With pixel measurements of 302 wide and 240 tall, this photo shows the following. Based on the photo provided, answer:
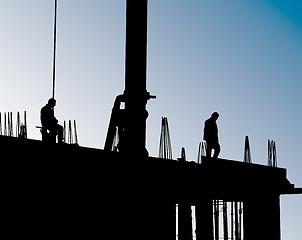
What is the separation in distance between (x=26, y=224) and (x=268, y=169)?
9346 millimetres

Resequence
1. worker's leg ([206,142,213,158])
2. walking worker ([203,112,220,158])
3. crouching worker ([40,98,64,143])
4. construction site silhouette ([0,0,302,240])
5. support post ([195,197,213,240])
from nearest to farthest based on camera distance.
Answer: construction site silhouette ([0,0,302,240]) → crouching worker ([40,98,64,143]) → walking worker ([203,112,220,158]) → worker's leg ([206,142,213,158]) → support post ([195,197,213,240])

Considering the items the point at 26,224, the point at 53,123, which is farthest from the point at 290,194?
the point at 26,224

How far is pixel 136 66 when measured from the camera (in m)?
22.2

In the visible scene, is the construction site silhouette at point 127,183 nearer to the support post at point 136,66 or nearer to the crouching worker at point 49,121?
the support post at point 136,66

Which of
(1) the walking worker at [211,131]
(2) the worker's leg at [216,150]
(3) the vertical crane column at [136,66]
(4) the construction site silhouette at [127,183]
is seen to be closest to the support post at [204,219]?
(4) the construction site silhouette at [127,183]

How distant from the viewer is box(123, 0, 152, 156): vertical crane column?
22.1 meters

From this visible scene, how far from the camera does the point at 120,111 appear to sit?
2227 cm

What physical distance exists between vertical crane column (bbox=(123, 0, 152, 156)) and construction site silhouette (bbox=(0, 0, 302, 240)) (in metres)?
0.03

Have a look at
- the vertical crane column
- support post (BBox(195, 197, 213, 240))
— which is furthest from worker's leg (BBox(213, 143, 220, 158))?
the vertical crane column

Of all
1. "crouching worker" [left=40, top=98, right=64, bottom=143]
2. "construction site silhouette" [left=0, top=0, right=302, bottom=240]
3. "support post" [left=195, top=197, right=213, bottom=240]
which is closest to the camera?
"construction site silhouette" [left=0, top=0, right=302, bottom=240]

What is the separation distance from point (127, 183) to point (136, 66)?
319 cm

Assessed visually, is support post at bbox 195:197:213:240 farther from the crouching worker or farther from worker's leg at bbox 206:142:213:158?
the crouching worker

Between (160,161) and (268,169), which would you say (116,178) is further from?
(268,169)

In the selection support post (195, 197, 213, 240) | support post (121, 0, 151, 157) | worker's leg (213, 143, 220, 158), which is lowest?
support post (195, 197, 213, 240)
